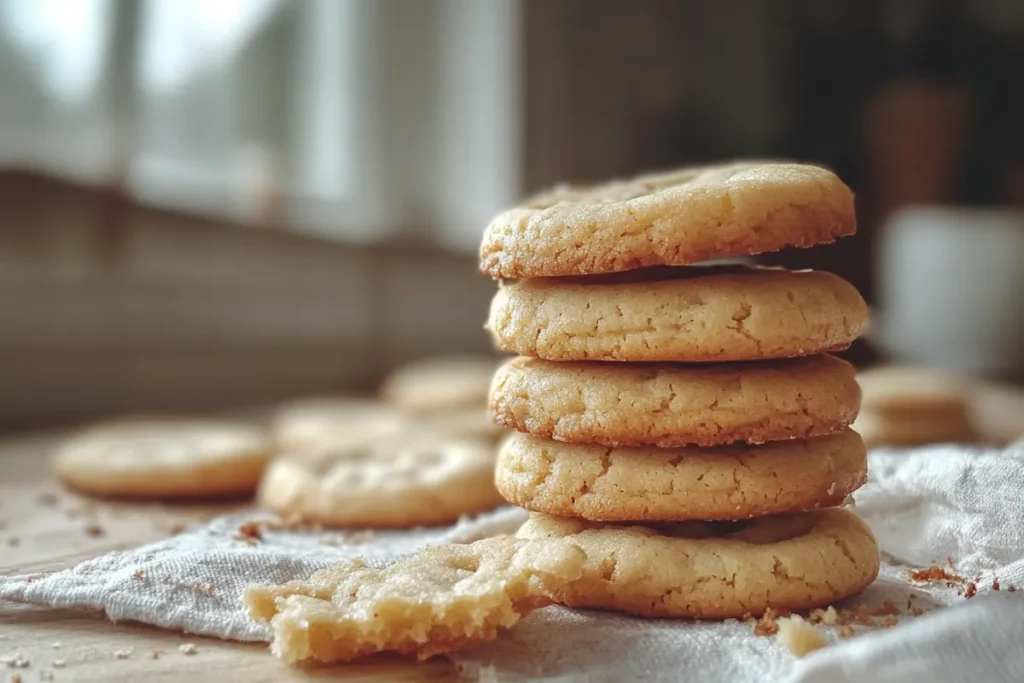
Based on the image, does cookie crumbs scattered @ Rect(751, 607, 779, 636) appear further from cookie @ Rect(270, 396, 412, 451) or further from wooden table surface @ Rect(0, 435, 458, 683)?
cookie @ Rect(270, 396, 412, 451)

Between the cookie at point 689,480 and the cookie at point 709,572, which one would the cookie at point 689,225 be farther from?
the cookie at point 709,572

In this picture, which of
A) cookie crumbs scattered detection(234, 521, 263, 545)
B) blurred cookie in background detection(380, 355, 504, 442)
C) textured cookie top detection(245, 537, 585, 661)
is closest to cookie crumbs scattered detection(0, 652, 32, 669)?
textured cookie top detection(245, 537, 585, 661)

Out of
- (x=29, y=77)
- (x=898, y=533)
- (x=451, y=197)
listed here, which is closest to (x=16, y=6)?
(x=29, y=77)

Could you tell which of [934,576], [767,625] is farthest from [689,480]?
[934,576]

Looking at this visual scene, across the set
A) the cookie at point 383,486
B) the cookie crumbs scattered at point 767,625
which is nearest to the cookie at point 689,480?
the cookie crumbs scattered at point 767,625

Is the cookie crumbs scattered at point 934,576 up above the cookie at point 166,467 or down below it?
above

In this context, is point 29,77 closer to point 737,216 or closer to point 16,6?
point 16,6

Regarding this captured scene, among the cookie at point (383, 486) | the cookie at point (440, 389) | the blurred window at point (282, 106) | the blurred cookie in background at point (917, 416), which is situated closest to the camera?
the cookie at point (383, 486)
